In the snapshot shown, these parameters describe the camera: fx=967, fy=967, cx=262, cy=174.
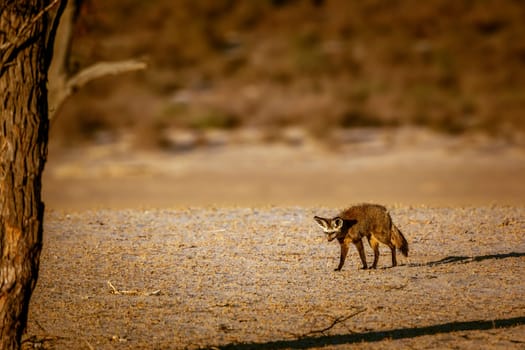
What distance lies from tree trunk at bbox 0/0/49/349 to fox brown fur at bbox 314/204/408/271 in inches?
145

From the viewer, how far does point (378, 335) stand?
7484 mm

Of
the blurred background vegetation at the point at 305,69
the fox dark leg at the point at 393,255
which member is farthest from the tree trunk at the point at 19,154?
the blurred background vegetation at the point at 305,69

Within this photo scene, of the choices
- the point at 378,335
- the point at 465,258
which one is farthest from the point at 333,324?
the point at 465,258

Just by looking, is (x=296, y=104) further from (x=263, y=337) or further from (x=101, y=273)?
(x=263, y=337)

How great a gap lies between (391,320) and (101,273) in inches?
133

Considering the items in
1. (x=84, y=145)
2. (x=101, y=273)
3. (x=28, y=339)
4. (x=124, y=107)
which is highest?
(x=124, y=107)

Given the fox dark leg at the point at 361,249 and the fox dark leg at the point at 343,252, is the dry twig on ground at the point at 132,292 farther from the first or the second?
the fox dark leg at the point at 361,249

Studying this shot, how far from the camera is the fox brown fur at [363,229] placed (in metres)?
9.59

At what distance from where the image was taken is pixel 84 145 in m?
29.1

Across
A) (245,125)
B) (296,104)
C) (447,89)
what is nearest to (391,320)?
(245,125)

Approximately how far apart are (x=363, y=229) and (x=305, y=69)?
34.4 metres

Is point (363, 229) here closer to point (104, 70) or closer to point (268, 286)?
point (268, 286)

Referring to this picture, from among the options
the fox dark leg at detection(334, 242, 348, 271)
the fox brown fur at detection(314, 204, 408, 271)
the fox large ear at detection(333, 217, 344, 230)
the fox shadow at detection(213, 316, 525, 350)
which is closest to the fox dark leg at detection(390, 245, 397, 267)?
the fox brown fur at detection(314, 204, 408, 271)

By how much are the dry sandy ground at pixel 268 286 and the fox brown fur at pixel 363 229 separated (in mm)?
271
